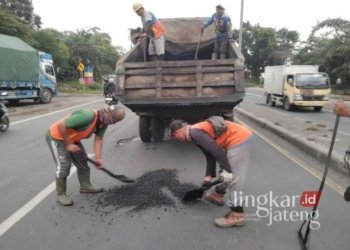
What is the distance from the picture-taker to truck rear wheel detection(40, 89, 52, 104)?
2340cm

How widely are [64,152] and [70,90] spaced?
116 ft

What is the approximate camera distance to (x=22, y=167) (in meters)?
7.37

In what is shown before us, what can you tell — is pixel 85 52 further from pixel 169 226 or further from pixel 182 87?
pixel 169 226

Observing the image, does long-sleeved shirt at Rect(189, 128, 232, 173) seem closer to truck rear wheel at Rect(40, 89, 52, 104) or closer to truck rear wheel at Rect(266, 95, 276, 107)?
truck rear wheel at Rect(266, 95, 276, 107)

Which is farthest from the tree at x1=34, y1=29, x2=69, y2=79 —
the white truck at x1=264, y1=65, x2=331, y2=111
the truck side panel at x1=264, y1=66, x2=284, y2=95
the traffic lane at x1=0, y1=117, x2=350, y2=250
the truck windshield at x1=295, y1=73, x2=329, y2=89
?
the traffic lane at x1=0, y1=117, x2=350, y2=250

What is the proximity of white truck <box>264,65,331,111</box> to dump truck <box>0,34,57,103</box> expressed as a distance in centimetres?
1304

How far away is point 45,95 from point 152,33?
1563 cm

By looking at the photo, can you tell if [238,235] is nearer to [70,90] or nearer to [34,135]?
[34,135]

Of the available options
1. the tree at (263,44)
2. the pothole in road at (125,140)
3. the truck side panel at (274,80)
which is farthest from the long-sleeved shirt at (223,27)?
the tree at (263,44)

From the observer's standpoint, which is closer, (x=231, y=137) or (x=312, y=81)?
(x=231, y=137)

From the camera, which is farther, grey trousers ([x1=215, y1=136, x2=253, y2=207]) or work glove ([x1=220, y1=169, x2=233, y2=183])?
grey trousers ([x1=215, y1=136, x2=253, y2=207])

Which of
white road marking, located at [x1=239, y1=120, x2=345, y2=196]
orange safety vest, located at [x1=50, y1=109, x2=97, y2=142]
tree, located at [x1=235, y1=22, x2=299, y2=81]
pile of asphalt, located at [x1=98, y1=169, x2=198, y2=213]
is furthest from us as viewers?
tree, located at [x1=235, y1=22, x2=299, y2=81]

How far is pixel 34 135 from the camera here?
11102 mm

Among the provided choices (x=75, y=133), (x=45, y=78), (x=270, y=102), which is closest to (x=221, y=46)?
(x=75, y=133)
